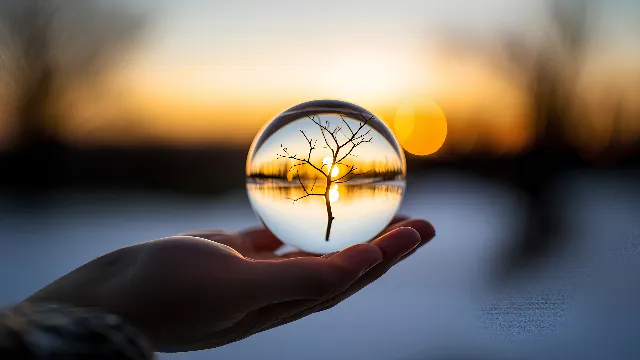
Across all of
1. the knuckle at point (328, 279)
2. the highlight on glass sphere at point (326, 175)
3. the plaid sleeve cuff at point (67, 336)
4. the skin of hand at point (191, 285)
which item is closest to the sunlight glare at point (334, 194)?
the highlight on glass sphere at point (326, 175)

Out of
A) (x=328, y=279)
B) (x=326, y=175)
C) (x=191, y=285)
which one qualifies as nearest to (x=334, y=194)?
(x=326, y=175)

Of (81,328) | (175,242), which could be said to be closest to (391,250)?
(175,242)

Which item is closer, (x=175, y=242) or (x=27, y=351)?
(x=27, y=351)

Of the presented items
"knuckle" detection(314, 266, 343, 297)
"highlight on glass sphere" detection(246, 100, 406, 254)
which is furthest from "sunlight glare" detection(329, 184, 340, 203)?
"knuckle" detection(314, 266, 343, 297)

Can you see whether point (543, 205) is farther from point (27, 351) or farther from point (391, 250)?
point (27, 351)

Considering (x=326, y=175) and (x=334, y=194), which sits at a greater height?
(x=326, y=175)

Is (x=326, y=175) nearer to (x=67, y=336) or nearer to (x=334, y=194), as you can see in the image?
(x=334, y=194)

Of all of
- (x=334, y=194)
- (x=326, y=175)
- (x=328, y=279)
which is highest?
(x=326, y=175)
